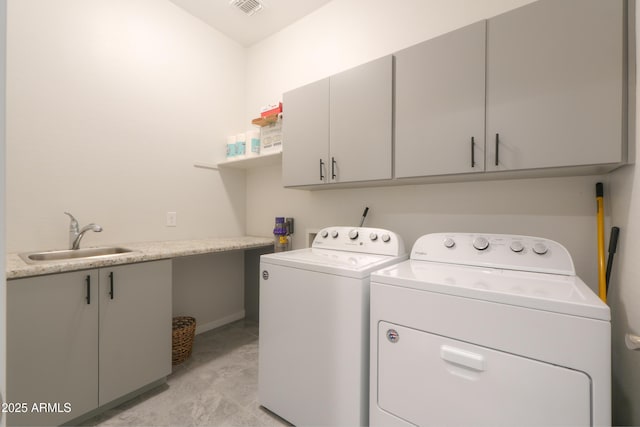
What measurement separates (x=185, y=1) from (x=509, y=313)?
3.07 metres

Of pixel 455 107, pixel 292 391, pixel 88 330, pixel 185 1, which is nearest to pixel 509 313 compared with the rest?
pixel 455 107

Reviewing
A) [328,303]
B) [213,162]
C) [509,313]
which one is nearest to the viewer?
[509,313]

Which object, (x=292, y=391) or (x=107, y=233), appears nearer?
(x=292, y=391)

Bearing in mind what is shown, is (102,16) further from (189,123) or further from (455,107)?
(455,107)

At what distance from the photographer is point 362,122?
1691 mm

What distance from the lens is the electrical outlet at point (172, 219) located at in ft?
7.68

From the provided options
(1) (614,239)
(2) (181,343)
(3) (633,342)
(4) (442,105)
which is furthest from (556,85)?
(2) (181,343)

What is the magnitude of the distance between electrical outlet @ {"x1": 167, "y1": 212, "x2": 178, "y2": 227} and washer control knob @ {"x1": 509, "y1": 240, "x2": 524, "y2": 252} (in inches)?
94.1

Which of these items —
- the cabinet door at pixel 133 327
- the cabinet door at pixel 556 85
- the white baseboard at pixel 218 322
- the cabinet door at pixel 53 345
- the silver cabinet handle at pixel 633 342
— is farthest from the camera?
the white baseboard at pixel 218 322

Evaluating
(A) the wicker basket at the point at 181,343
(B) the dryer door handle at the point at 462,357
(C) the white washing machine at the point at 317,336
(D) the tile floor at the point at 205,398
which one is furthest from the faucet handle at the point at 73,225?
(B) the dryer door handle at the point at 462,357

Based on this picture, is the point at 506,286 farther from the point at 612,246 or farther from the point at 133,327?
the point at 133,327

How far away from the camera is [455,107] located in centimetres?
138

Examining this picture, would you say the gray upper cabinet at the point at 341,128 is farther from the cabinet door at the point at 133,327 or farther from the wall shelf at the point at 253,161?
the cabinet door at the point at 133,327

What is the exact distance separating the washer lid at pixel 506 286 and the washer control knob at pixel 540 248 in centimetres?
10
